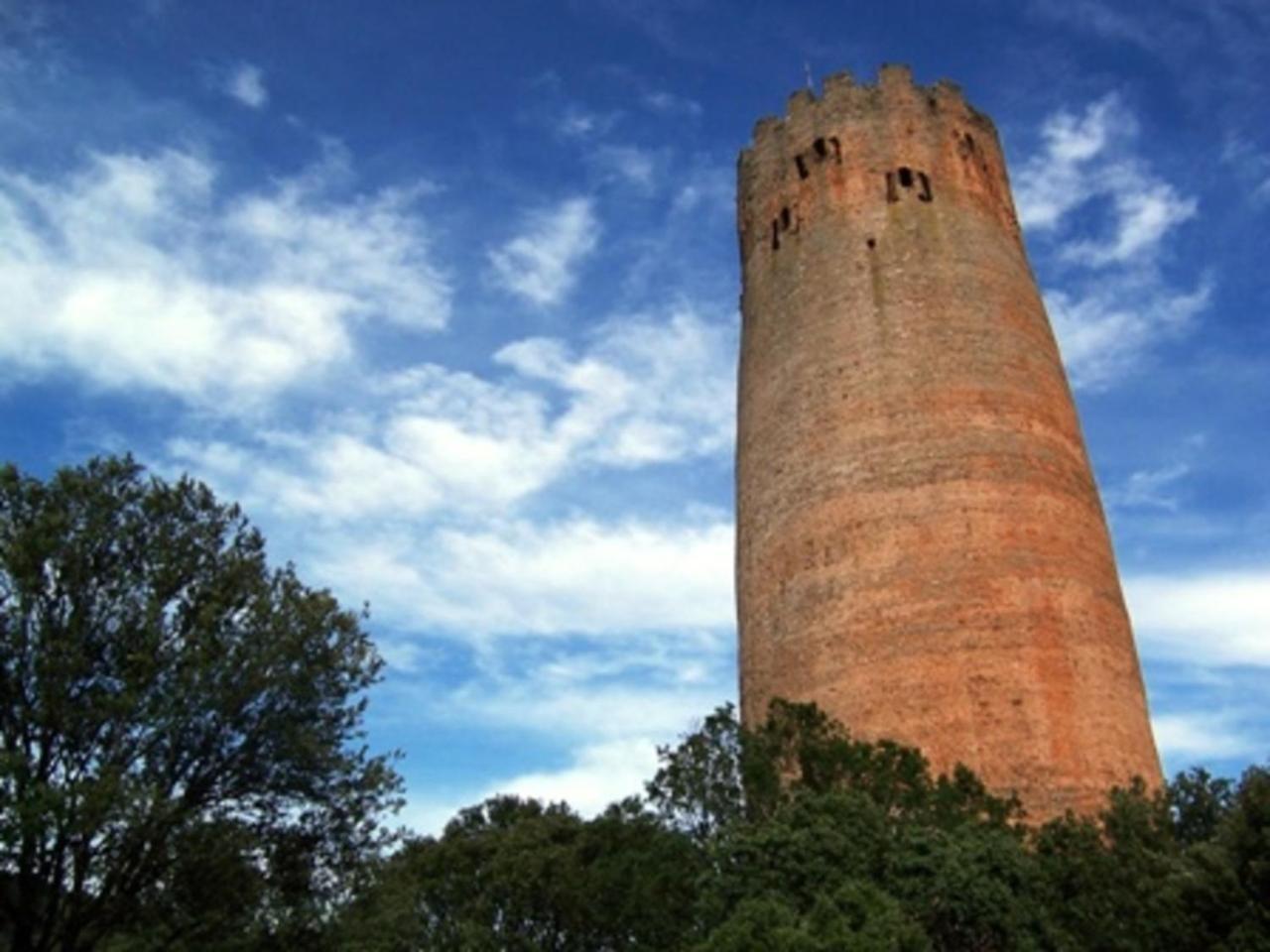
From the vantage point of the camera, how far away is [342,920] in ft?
50.1

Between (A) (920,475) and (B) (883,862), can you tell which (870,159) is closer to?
(A) (920,475)

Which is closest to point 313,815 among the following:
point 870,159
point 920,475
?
point 920,475

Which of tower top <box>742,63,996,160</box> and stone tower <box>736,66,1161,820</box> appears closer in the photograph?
stone tower <box>736,66,1161,820</box>

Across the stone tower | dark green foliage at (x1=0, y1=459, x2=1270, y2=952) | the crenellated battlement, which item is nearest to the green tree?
dark green foliage at (x1=0, y1=459, x2=1270, y2=952)

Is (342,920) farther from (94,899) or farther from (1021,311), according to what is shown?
(1021,311)

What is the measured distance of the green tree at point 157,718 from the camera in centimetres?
1326

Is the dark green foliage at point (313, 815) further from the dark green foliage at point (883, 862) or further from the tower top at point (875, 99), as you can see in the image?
the tower top at point (875, 99)

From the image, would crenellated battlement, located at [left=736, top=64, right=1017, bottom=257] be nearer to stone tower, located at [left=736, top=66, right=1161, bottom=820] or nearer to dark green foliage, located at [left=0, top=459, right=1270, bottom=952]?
stone tower, located at [left=736, top=66, right=1161, bottom=820]

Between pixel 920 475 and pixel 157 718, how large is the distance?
13.5m

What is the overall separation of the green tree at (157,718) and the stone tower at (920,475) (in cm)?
883

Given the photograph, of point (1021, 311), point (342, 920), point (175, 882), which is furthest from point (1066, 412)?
point (175, 882)

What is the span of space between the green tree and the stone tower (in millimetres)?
8833

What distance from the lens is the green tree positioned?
13.3 m

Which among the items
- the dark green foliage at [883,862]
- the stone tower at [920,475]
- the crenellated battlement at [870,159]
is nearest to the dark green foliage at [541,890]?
the dark green foliage at [883,862]
